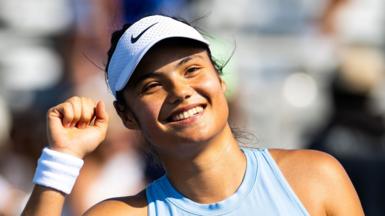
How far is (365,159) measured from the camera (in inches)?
263

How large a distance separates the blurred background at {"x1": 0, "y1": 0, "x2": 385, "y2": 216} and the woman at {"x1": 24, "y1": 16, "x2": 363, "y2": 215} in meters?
2.66

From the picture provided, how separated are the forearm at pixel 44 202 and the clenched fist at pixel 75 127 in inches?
6.2

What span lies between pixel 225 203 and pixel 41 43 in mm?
4886

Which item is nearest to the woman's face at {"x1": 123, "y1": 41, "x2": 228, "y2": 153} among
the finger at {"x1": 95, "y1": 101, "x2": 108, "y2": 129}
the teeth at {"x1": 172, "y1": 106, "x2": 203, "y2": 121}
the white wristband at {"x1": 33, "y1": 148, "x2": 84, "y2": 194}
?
the teeth at {"x1": 172, "y1": 106, "x2": 203, "y2": 121}

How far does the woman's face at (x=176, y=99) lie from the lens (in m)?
3.77

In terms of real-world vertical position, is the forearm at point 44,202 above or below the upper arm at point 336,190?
above

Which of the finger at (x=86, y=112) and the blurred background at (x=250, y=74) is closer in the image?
the finger at (x=86, y=112)

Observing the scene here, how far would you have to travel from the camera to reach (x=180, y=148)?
3.79 meters

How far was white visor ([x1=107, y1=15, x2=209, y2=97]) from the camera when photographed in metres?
3.81

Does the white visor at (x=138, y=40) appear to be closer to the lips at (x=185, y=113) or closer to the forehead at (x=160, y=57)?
the forehead at (x=160, y=57)

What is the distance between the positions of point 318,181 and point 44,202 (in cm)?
96

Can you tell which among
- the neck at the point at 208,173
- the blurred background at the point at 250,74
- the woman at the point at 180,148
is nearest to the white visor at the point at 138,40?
the woman at the point at 180,148

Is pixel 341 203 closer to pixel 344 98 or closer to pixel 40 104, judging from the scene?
pixel 344 98

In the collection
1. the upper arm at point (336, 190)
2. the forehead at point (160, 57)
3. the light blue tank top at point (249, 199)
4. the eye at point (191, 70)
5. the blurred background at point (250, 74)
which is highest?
the forehead at point (160, 57)
